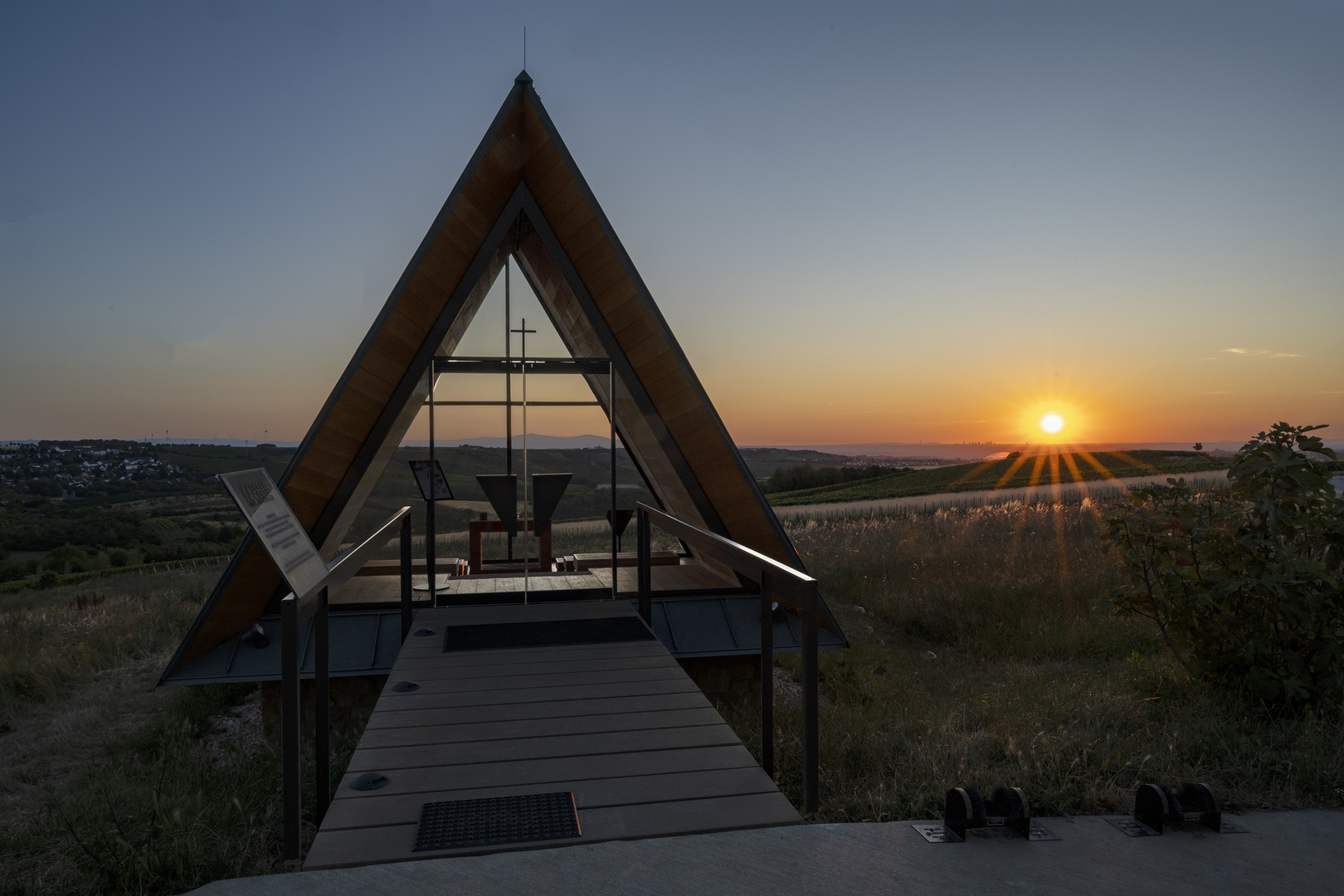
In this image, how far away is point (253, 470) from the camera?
3309 mm

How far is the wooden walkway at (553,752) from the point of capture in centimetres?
246

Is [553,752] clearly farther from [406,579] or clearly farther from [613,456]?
[613,456]

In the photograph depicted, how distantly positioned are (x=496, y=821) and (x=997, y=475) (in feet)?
132

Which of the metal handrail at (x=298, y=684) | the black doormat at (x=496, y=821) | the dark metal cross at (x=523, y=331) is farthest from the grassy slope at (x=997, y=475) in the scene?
the black doormat at (x=496, y=821)

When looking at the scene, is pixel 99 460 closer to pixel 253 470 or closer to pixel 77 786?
pixel 77 786

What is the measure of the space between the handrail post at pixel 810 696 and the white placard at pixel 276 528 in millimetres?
1869

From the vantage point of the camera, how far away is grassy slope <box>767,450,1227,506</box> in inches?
1228

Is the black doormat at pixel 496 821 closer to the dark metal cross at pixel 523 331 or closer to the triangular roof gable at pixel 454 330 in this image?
the triangular roof gable at pixel 454 330

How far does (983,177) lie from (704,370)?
18.7ft

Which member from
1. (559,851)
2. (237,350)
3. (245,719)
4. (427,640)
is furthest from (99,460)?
(559,851)

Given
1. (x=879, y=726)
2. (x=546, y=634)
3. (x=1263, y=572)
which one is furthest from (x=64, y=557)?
(x=1263, y=572)

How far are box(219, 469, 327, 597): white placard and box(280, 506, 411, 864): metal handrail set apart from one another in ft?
0.22

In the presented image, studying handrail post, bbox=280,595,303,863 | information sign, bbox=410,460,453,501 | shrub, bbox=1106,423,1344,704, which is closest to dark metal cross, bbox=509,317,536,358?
information sign, bbox=410,460,453,501

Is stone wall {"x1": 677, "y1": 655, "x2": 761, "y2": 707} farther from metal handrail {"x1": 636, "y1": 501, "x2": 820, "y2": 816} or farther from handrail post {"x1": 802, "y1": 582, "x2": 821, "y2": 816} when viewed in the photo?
handrail post {"x1": 802, "y1": 582, "x2": 821, "y2": 816}
